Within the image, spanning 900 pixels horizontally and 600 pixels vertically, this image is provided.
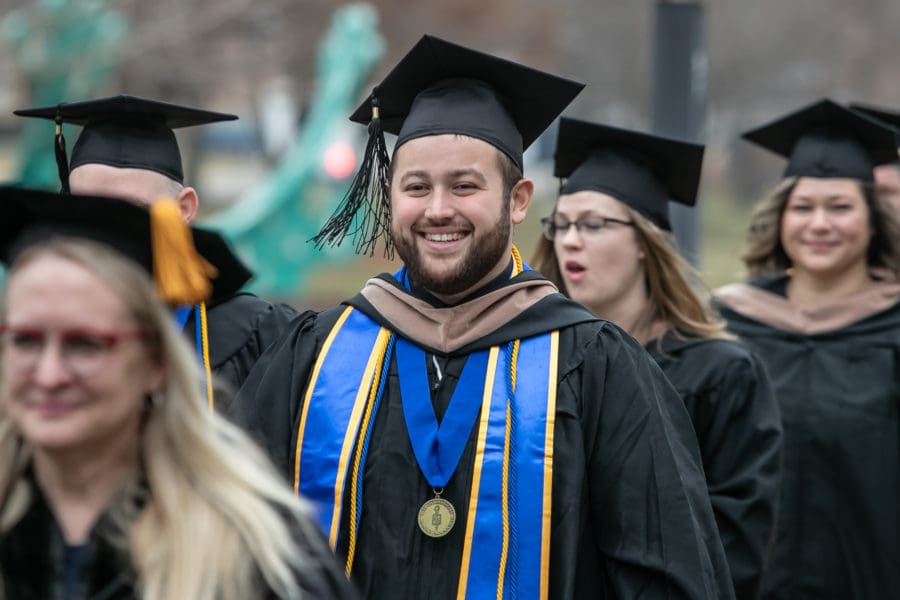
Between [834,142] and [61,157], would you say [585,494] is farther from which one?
[834,142]

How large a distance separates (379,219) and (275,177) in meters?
16.2

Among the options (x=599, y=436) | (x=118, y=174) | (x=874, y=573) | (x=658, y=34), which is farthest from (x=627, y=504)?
(x=658, y=34)

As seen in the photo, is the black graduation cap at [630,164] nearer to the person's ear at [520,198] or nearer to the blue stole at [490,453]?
the person's ear at [520,198]

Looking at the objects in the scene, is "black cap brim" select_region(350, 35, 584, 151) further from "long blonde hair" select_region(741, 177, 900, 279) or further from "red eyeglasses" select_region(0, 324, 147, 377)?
"long blonde hair" select_region(741, 177, 900, 279)

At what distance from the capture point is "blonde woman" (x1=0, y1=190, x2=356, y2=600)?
2.69 meters

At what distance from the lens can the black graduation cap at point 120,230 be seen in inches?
107

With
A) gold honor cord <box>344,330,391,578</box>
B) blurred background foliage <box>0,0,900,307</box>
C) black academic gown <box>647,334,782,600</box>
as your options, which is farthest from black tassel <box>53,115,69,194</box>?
blurred background foliage <box>0,0,900,307</box>

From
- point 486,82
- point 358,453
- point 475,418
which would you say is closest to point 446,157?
point 486,82

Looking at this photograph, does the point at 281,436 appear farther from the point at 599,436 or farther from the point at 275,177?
the point at 275,177

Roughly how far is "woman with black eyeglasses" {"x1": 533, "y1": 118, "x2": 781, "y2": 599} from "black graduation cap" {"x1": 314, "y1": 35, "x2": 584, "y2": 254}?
1.09m

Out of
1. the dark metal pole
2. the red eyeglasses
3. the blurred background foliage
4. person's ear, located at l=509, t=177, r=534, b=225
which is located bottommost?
the red eyeglasses

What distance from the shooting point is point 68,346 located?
8.84ft

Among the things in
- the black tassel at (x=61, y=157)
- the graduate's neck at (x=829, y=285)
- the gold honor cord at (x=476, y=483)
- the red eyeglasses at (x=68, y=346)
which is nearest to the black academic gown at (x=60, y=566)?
the red eyeglasses at (x=68, y=346)

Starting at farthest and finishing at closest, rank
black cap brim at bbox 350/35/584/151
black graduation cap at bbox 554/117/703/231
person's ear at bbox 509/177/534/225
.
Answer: black graduation cap at bbox 554/117/703/231
black cap brim at bbox 350/35/584/151
person's ear at bbox 509/177/534/225
